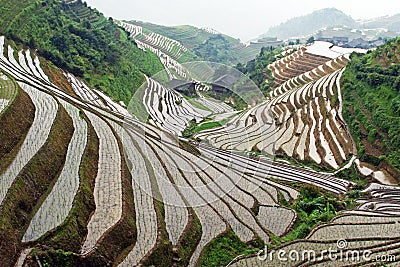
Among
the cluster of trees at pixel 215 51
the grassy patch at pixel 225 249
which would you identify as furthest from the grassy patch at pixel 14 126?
the cluster of trees at pixel 215 51

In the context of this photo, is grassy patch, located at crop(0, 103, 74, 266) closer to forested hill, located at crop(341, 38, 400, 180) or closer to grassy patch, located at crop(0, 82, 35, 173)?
grassy patch, located at crop(0, 82, 35, 173)

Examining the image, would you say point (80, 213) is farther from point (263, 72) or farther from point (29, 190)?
point (263, 72)

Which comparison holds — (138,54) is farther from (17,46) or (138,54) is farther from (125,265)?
(125,265)

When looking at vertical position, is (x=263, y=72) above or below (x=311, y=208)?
above

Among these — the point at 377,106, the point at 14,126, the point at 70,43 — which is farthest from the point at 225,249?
the point at 70,43

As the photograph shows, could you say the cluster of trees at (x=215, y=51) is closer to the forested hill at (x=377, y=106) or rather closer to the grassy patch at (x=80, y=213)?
the forested hill at (x=377, y=106)

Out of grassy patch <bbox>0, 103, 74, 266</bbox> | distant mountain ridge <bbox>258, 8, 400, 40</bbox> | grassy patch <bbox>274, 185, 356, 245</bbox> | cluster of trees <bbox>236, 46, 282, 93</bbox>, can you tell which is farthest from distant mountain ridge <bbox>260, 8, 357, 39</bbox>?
grassy patch <bbox>0, 103, 74, 266</bbox>
